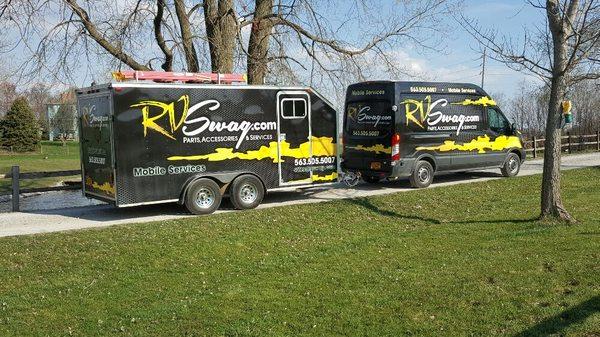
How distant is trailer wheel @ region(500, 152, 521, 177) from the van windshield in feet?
15.6

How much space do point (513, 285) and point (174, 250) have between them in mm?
4825

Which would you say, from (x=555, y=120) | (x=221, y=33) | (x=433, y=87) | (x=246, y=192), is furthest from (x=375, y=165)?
(x=555, y=120)

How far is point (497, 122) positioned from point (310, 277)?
11.4m

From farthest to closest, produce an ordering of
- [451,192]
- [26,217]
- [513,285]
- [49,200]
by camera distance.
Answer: [49,200] < [451,192] < [26,217] < [513,285]

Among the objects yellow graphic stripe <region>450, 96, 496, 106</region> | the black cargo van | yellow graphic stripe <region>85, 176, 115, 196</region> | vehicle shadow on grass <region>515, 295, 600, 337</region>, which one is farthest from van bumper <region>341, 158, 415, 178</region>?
vehicle shadow on grass <region>515, 295, 600, 337</region>

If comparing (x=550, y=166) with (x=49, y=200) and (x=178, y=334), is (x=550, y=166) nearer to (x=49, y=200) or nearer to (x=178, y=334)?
(x=178, y=334)

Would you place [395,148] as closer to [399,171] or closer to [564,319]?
[399,171]

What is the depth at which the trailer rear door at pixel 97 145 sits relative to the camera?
11234mm

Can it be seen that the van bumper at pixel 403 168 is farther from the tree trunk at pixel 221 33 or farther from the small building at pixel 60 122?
the small building at pixel 60 122

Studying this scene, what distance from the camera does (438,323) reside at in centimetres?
581

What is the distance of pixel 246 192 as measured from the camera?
12.6 metres

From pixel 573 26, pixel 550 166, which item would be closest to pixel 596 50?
pixel 573 26

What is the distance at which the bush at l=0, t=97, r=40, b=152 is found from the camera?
180ft

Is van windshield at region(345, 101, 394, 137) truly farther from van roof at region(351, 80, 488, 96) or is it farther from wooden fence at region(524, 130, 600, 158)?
wooden fence at region(524, 130, 600, 158)
